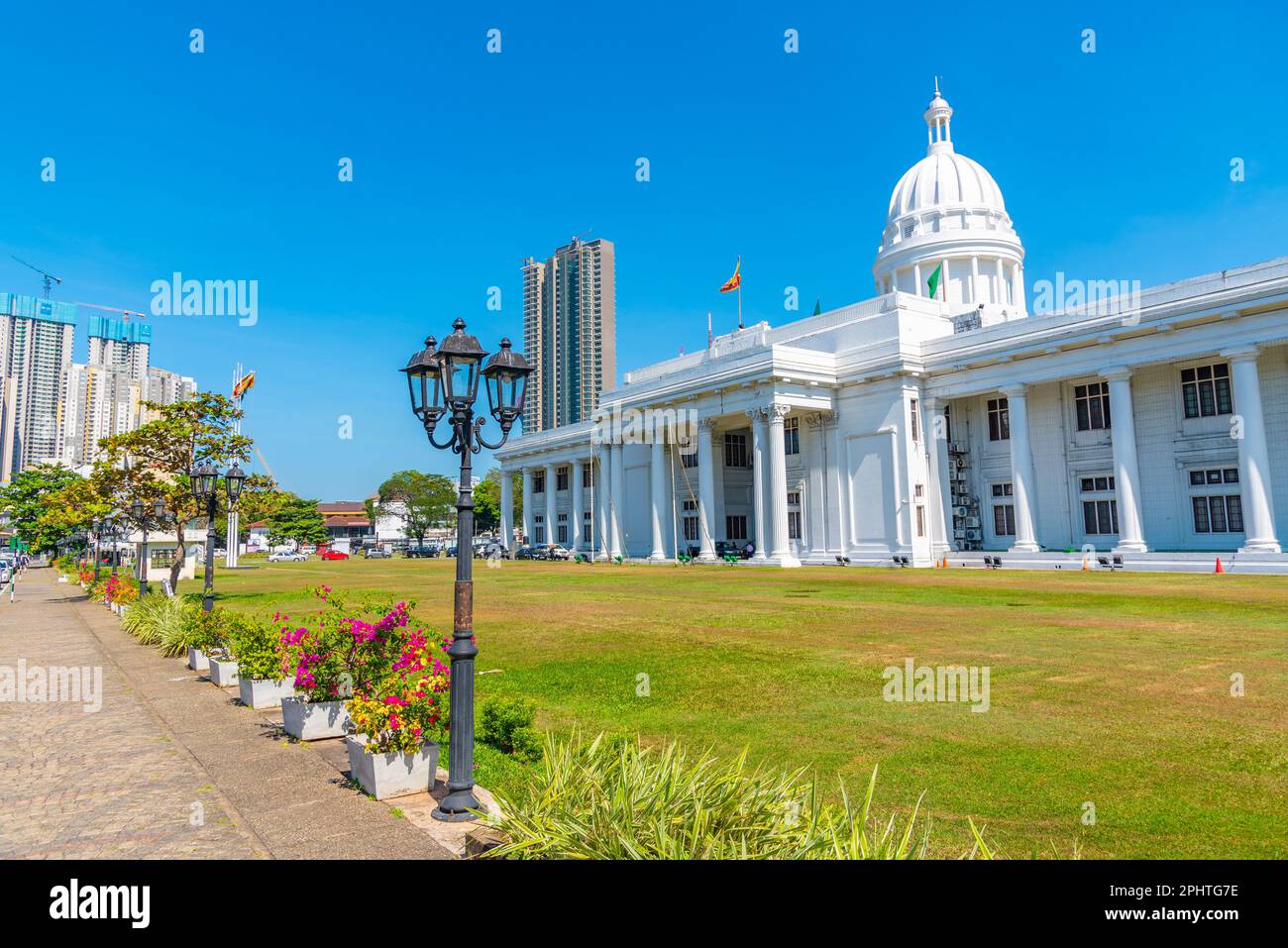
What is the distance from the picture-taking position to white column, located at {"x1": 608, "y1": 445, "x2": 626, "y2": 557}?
61.4m

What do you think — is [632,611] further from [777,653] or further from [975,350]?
[975,350]

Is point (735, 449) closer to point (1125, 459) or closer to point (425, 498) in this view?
point (1125, 459)

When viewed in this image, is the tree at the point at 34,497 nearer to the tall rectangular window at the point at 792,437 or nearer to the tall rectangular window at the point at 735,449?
the tall rectangular window at the point at 735,449

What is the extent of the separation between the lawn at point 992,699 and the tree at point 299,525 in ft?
303

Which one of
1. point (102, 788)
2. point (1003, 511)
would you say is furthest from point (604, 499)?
point (102, 788)

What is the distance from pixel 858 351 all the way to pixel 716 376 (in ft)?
29.8

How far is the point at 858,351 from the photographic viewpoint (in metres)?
48.5

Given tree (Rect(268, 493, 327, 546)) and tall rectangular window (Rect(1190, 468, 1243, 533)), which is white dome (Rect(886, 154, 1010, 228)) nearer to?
tall rectangular window (Rect(1190, 468, 1243, 533))

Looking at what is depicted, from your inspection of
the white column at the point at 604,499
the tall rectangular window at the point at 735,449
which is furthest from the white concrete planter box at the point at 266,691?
the white column at the point at 604,499

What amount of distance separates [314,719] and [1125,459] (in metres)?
38.5

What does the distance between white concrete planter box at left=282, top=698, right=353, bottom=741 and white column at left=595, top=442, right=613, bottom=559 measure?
5335 centimetres

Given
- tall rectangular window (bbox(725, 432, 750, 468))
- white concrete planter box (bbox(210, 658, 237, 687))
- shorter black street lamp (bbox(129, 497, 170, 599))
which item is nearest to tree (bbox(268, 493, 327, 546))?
tall rectangular window (bbox(725, 432, 750, 468))

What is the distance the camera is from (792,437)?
53125 millimetres

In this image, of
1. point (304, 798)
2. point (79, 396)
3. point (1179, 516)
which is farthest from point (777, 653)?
point (79, 396)
